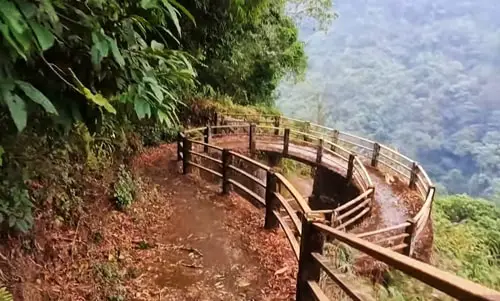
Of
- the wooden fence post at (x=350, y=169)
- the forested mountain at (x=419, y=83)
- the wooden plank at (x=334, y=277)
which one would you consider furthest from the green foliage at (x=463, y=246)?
the forested mountain at (x=419, y=83)

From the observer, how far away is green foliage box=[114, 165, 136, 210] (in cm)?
578

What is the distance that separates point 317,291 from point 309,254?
11.6 inches

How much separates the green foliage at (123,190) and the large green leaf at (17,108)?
4190 mm

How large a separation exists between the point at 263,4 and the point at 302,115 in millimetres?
21097

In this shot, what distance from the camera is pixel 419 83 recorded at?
132 ft

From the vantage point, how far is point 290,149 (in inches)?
527

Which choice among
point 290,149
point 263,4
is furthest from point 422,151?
point 263,4

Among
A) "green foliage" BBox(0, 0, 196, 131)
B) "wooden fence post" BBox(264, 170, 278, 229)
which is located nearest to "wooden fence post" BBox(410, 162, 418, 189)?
"wooden fence post" BBox(264, 170, 278, 229)

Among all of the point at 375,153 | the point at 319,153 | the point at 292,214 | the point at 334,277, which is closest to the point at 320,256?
the point at 334,277

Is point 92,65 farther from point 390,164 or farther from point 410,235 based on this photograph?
point 390,164

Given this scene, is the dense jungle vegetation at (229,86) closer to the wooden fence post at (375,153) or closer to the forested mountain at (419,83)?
the forested mountain at (419,83)

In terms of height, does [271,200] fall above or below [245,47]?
below

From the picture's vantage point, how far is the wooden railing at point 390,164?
→ 22.6 ft

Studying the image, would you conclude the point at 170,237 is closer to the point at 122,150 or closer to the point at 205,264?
the point at 205,264
